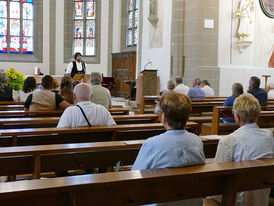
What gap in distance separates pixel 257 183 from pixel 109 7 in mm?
16498

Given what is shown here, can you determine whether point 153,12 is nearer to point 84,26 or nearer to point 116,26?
point 116,26

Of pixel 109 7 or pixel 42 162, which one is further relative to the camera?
pixel 109 7

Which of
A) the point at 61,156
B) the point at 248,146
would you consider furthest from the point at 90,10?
the point at 248,146

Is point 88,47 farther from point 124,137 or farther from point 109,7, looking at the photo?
point 124,137

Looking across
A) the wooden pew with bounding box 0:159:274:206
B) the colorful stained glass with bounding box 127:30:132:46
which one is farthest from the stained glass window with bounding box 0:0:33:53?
the wooden pew with bounding box 0:159:274:206

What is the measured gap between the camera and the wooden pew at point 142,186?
1.55 meters

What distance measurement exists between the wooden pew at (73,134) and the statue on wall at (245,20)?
857cm

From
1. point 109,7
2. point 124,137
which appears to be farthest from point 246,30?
point 124,137

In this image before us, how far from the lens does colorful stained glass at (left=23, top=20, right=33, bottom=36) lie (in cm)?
1769

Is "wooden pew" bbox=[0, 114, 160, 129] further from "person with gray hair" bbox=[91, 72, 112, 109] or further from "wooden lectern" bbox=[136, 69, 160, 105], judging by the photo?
"wooden lectern" bbox=[136, 69, 160, 105]

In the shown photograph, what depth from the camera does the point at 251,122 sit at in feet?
8.81

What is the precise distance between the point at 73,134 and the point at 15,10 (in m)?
15.4

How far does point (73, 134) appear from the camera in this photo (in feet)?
11.9

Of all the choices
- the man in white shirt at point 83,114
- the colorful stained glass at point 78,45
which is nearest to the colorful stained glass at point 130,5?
the colorful stained glass at point 78,45
